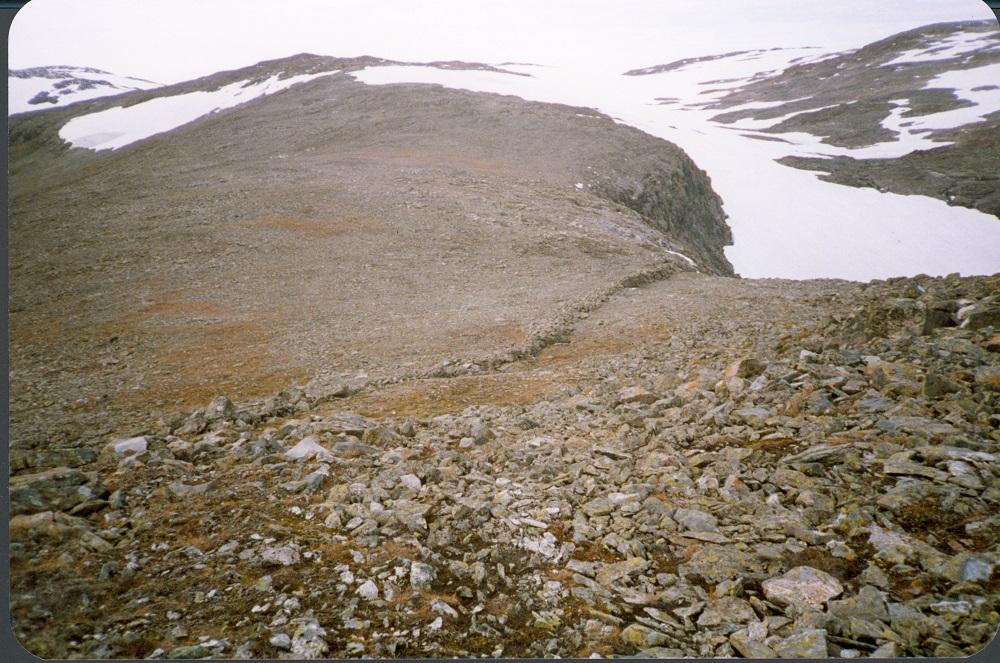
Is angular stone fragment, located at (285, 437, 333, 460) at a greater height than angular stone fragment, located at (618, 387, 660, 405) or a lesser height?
greater

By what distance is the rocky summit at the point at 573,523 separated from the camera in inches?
112

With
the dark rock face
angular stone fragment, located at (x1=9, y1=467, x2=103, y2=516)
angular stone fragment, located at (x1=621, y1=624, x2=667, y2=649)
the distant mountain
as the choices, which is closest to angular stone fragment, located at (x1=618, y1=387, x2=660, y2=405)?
angular stone fragment, located at (x1=621, y1=624, x2=667, y2=649)

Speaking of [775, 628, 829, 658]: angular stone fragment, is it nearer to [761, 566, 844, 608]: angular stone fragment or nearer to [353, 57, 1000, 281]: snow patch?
[761, 566, 844, 608]: angular stone fragment

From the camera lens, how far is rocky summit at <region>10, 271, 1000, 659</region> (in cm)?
285

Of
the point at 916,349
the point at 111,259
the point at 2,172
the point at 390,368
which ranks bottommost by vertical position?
the point at 390,368

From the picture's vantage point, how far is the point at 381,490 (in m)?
4.30

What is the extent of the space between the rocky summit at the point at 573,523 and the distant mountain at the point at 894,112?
10072mm

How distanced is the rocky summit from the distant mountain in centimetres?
1007

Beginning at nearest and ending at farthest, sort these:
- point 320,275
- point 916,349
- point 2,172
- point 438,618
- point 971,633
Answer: point 971,633 → point 438,618 → point 2,172 → point 916,349 → point 320,275

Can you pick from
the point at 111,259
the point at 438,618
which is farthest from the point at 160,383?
the point at 111,259

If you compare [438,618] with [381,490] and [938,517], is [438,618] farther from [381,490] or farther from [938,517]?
[938,517]

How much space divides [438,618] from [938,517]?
120 inches

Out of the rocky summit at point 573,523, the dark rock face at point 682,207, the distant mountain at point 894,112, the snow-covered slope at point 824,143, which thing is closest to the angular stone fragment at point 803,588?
the rocky summit at point 573,523

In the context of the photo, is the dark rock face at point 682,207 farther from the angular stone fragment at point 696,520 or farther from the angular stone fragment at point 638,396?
the angular stone fragment at point 696,520
